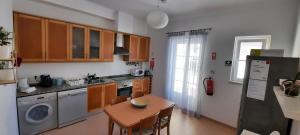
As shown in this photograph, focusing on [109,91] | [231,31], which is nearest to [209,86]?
[231,31]

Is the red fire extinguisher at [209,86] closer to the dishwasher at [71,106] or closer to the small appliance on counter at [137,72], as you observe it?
the small appliance on counter at [137,72]

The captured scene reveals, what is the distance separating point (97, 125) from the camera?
2.87 meters

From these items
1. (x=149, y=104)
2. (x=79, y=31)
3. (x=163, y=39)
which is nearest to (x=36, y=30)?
(x=79, y=31)

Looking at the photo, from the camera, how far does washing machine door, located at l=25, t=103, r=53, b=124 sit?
2.27 m

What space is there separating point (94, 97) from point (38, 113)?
3.30 ft

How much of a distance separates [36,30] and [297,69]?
3885mm

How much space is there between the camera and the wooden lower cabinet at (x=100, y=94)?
308cm

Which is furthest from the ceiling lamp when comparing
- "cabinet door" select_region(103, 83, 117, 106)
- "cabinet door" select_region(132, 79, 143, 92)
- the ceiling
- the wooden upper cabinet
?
"cabinet door" select_region(132, 79, 143, 92)

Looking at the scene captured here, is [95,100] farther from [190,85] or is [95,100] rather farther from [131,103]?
[190,85]

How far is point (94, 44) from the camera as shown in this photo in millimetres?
3191

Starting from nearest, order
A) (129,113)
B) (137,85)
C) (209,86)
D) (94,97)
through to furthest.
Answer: (129,113), (94,97), (209,86), (137,85)

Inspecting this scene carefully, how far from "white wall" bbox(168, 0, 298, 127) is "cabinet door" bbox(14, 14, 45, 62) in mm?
3214

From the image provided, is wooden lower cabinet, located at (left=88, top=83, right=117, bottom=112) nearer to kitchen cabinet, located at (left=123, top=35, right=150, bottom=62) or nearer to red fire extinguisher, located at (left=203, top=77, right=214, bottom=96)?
kitchen cabinet, located at (left=123, top=35, right=150, bottom=62)

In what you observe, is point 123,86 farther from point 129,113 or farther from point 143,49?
point 129,113
